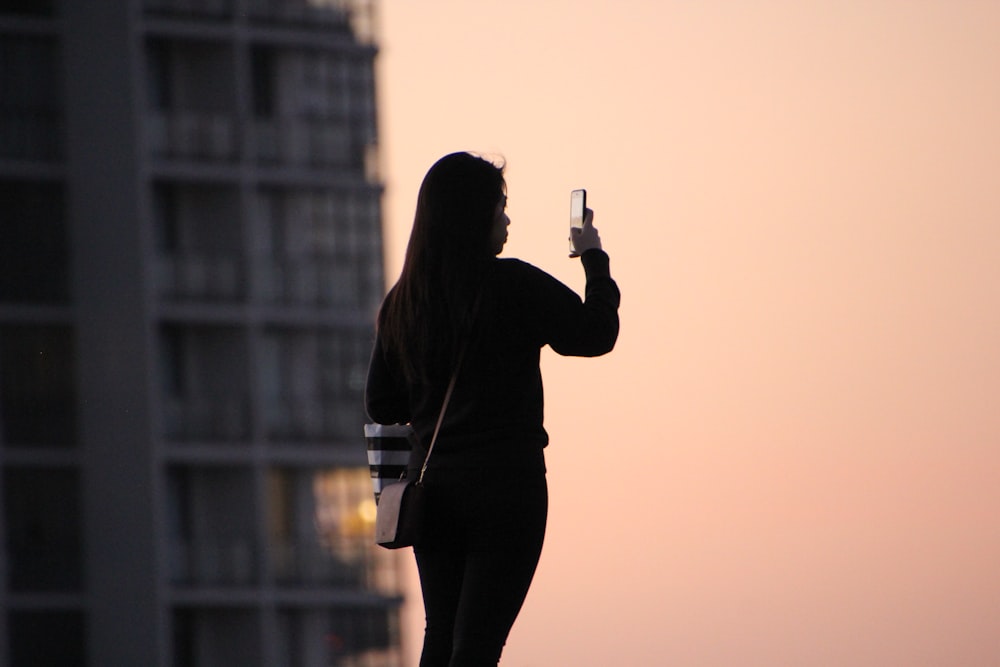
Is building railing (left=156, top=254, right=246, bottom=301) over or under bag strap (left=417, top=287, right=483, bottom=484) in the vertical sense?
over

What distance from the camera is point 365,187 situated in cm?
4447

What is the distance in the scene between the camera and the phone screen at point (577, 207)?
4.68 m

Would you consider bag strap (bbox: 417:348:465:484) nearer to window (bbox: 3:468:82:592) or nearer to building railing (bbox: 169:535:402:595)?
window (bbox: 3:468:82:592)

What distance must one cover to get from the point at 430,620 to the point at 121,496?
120ft

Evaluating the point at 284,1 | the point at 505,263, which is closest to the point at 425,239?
the point at 505,263

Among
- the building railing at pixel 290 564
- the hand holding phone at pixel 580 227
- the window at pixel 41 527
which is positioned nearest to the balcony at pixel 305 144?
the building railing at pixel 290 564

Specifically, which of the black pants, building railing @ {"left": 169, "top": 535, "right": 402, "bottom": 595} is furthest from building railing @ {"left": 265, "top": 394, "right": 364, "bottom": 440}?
the black pants

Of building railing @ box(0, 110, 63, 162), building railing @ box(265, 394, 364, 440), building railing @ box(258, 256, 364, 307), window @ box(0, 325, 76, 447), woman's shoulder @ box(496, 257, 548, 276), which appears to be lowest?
building railing @ box(265, 394, 364, 440)

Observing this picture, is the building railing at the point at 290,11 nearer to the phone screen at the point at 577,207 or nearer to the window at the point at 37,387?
the window at the point at 37,387

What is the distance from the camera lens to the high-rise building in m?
39.7

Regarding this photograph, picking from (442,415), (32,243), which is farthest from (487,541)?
(32,243)

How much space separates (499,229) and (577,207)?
26 centimetres

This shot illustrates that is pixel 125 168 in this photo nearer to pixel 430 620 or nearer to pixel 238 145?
pixel 238 145

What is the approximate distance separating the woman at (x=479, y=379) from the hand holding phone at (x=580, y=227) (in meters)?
0.08
